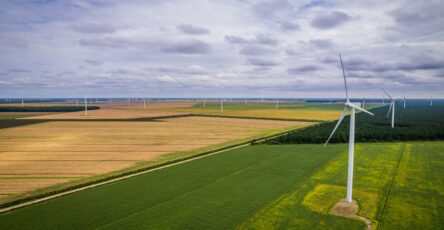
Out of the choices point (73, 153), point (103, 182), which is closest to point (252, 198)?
A: point (103, 182)

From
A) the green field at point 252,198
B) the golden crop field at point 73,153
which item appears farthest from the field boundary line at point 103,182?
the golden crop field at point 73,153

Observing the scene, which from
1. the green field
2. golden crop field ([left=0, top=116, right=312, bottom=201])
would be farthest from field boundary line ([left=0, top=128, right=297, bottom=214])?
golden crop field ([left=0, top=116, right=312, bottom=201])

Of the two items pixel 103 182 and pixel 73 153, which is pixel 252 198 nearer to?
pixel 103 182

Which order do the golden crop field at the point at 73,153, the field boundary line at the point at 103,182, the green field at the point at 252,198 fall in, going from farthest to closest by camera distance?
the golden crop field at the point at 73,153 → the field boundary line at the point at 103,182 → the green field at the point at 252,198

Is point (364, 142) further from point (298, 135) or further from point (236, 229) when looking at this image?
Result: point (236, 229)

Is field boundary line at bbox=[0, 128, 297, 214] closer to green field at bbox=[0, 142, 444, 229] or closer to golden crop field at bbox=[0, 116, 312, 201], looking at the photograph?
green field at bbox=[0, 142, 444, 229]

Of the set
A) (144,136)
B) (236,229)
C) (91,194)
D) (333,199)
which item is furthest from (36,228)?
(144,136)

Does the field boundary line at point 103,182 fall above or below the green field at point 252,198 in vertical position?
below

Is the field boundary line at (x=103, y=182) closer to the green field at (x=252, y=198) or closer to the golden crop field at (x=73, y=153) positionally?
the green field at (x=252, y=198)
